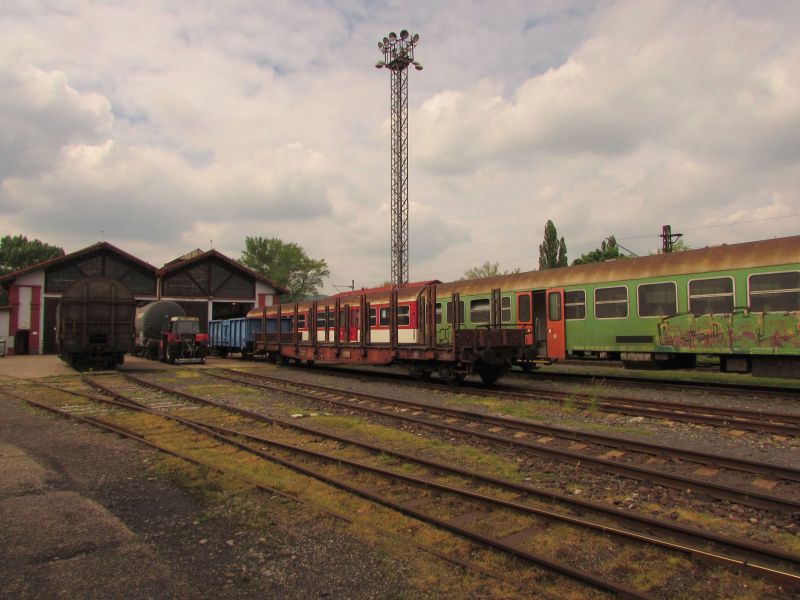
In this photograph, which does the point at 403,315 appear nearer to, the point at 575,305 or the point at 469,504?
the point at 575,305

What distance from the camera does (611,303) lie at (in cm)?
1544

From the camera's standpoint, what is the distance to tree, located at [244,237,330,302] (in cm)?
A: 7956

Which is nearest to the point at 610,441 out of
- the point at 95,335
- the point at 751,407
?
the point at 751,407

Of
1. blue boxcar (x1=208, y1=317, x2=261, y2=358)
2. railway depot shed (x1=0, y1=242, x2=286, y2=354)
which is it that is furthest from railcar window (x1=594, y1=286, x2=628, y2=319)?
railway depot shed (x1=0, y1=242, x2=286, y2=354)

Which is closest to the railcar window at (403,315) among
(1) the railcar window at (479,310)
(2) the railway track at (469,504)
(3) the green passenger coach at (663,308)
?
(3) the green passenger coach at (663,308)

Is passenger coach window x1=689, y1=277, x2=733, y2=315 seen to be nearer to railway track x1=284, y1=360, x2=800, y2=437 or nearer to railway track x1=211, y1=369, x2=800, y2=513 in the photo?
railway track x1=284, y1=360, x2=800, y2=437

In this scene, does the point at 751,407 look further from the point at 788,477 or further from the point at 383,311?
the point at 383,311

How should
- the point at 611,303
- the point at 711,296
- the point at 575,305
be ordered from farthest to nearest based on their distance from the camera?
the point at 575,305
the point at 611,303
the point at 711,296

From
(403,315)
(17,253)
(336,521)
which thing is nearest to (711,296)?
(403,315)

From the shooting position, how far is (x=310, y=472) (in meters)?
6.40

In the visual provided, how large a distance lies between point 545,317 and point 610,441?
Answer: 10.0m

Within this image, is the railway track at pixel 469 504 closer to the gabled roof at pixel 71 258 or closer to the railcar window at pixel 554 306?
the railcar window at pixel 554 306

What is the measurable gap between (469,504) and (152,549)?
2987 millimetres

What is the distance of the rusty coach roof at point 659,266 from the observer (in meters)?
12.5
